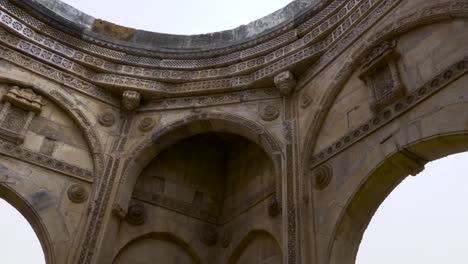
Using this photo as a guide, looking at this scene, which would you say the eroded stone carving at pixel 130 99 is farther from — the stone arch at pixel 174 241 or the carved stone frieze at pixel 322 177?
the carved stone frieze at pixel 322 177

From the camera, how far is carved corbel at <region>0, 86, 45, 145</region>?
6133mm

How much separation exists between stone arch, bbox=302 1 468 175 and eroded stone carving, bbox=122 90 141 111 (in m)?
2.83

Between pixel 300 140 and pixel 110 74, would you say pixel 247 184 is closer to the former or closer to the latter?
pixel 300 140

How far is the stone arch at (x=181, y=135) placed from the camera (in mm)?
6504

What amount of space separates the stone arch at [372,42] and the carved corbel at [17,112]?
3.81 meters

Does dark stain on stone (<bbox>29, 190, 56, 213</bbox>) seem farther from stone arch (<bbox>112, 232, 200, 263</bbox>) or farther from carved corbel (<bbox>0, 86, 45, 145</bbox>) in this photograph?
stone arch (<bbox>112, 232, 200, 263</bbox>)

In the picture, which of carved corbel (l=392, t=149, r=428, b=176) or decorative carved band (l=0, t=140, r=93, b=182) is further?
decorative carved band (l=0, t=140, r=93, b=182)

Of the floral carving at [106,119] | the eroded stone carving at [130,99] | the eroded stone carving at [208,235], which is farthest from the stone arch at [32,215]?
the eroded stone carving at [208,235]

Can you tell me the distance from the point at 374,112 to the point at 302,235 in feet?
5.23

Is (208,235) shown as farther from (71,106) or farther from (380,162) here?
(380,162)

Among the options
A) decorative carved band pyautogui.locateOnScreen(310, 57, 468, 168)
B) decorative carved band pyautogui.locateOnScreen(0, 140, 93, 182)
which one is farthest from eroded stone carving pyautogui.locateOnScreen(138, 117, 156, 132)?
decorative carved band pyautogui.locateOnScreen(310, 57, 468, 168)

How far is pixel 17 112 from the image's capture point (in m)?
6.35

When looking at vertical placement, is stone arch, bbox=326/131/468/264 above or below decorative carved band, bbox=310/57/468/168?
below

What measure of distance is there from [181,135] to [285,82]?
1.87 metres
